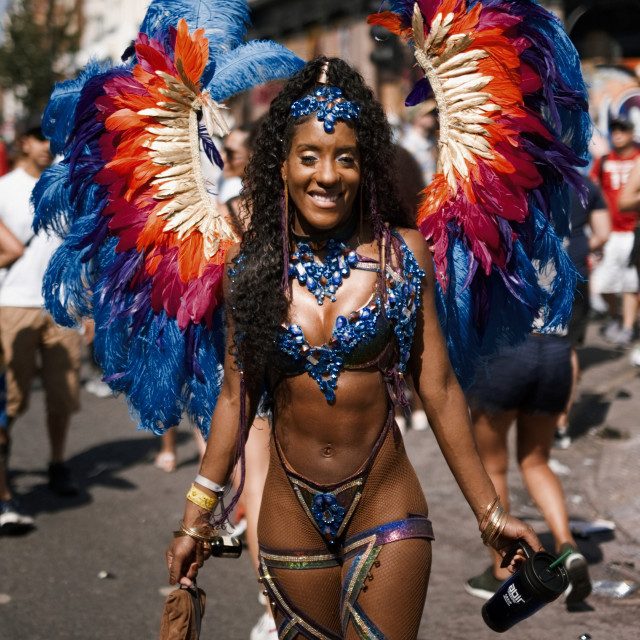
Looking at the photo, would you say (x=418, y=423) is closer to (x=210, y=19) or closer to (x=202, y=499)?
(x=210, y=19)

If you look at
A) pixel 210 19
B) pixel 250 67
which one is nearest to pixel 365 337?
pixel 250 67

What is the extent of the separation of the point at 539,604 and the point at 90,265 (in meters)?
1.97

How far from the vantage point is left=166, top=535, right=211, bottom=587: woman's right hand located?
2580 millimetres

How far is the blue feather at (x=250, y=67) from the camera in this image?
10.6ft

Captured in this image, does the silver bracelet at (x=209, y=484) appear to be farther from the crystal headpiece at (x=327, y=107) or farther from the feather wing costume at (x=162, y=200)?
the crystal headpiece at (x=327, y=107)

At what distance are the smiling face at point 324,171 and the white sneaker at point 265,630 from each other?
200cm

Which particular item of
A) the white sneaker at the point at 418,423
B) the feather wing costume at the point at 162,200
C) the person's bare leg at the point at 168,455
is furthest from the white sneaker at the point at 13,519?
the white sneaker at the point at 418,423

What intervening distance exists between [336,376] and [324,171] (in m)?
0.55

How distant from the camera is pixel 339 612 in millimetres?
2629

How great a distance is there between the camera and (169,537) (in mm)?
5277

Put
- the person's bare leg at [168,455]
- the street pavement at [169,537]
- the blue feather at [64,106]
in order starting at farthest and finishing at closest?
the person's bare leg at [168,455] < the street pavement at [169,537] < the blue feather at [64,106]

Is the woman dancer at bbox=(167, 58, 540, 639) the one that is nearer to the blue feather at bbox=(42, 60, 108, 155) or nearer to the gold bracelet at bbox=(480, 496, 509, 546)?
the gold bracelet at bbox=(480, 496, 509, 546)

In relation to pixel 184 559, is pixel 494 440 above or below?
below

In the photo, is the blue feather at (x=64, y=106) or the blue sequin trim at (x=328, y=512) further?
the blue feather at (x=64, y=106)
